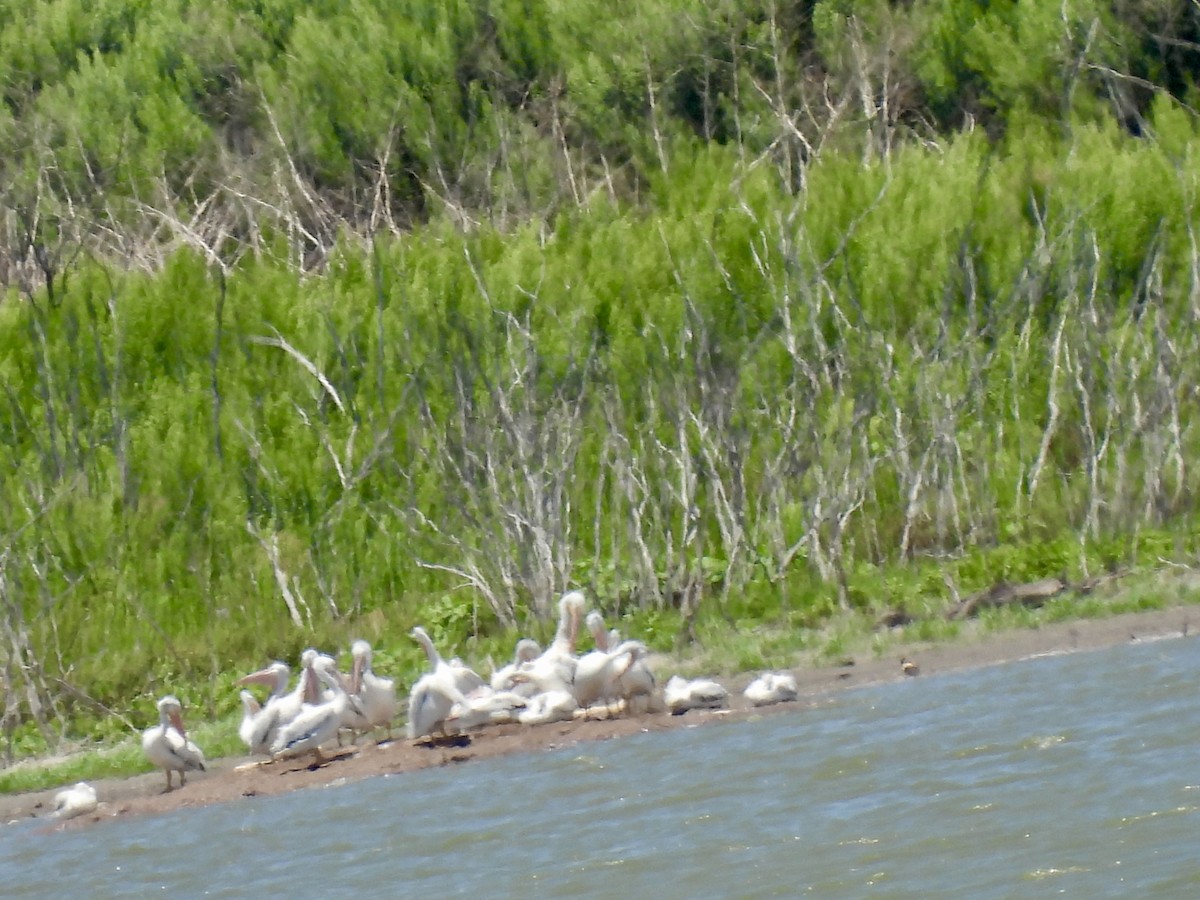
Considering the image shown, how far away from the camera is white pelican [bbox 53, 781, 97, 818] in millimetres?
10094

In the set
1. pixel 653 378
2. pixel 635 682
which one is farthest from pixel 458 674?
pixel 653 378

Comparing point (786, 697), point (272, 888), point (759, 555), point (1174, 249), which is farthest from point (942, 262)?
point (272, 888)

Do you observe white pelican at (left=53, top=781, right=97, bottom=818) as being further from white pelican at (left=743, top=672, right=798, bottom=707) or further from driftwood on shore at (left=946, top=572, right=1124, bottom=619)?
→ driftwood on shore at (left=946, top=572, right=1124, bottom=619)

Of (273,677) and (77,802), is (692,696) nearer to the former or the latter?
(273,677)

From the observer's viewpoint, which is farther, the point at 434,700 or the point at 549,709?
the point at 549,709

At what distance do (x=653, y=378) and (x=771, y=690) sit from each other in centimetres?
439

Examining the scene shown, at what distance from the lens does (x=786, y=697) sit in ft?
35.3

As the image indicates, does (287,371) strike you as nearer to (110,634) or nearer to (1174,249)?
(110,634)

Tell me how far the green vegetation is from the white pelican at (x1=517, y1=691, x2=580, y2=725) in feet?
5.54

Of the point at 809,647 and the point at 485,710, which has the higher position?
the point at 485,710

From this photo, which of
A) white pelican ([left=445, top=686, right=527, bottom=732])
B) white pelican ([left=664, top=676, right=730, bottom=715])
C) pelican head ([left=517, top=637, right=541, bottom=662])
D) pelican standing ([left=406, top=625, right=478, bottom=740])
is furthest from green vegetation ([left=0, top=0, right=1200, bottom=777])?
pelican standing ([left=406, top=625, right=478, bottom=740])

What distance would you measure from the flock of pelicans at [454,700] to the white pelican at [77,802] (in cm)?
3

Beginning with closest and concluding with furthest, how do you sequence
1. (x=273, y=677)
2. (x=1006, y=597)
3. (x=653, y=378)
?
1. (x=273, y=677)
2. (x=1006, y=597)
3. (x=653, y=378)

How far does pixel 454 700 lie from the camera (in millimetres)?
10555
